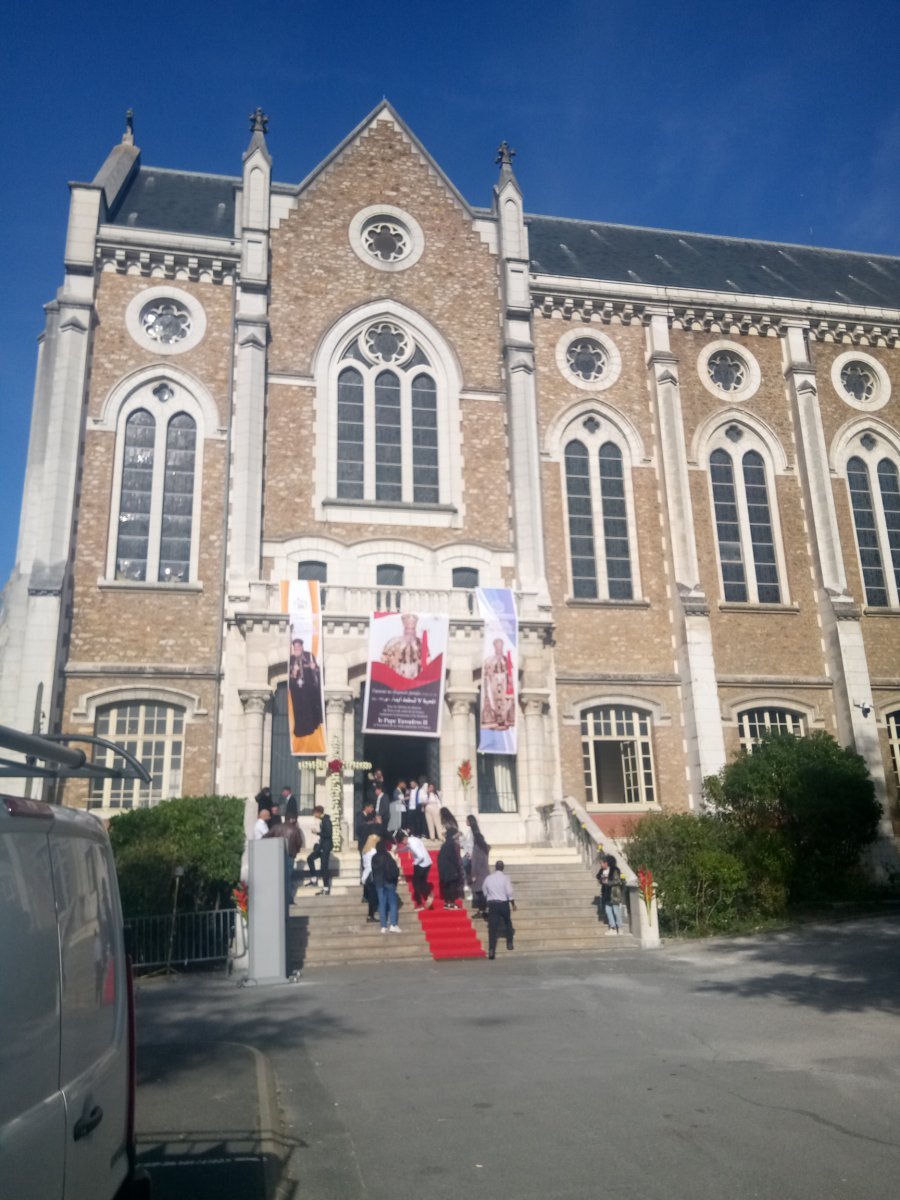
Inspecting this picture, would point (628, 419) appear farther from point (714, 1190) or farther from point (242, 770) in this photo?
point (714, 1190)

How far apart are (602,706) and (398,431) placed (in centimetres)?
871

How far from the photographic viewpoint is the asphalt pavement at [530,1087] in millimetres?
5297

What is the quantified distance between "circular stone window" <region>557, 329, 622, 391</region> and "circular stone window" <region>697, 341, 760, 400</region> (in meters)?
2.61

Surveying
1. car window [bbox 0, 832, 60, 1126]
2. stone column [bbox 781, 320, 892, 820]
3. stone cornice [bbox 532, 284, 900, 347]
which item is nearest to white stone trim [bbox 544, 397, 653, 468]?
stone cornice [bbox 532, 284, 900, 347]

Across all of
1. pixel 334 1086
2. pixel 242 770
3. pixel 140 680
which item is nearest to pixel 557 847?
pixel 242 770

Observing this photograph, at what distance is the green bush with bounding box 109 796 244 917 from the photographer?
48.2 ft

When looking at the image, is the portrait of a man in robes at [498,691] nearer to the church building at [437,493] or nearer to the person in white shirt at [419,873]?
the church building at [437,493]

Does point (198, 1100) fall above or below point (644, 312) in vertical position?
below

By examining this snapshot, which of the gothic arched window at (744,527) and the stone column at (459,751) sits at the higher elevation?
the gothic arched window at (744,527)

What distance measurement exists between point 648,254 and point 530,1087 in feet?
95.2

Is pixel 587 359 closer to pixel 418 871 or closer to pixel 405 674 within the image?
pixel 405 674

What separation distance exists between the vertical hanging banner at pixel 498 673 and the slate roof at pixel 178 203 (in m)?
12.5

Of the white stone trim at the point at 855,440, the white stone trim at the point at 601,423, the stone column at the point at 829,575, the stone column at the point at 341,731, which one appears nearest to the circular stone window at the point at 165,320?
the white stone trim at the point at 601,423

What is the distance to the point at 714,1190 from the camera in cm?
505
